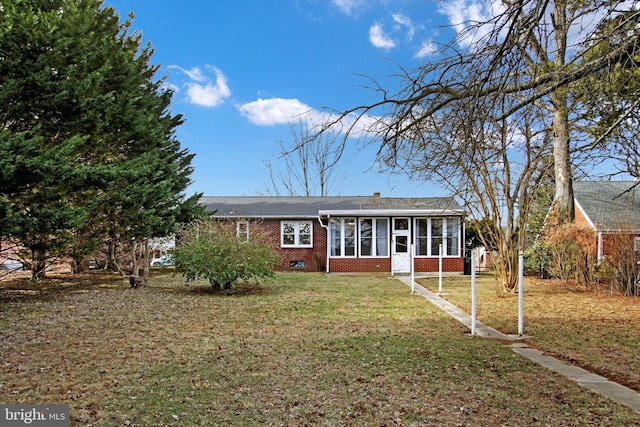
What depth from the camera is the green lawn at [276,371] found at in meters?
3.83

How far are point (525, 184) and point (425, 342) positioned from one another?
7279 millimetres

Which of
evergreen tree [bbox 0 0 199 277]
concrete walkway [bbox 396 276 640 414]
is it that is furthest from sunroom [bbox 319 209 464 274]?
concrete walkway [bbox 396 276 640 414]

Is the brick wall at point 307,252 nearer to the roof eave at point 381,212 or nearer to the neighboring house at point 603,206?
the roof eave at point 381,212

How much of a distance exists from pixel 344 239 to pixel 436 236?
13.7 feet

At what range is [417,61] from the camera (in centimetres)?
531

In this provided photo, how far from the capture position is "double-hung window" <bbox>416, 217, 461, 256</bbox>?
67.9 feet

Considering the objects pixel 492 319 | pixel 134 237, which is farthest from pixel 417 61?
pixel 134 237

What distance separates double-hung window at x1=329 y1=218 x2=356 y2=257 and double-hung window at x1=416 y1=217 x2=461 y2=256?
2951mm

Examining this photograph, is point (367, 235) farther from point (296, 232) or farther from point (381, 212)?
point (296, 232)

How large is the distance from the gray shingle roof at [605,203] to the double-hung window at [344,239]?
10074 millimetres

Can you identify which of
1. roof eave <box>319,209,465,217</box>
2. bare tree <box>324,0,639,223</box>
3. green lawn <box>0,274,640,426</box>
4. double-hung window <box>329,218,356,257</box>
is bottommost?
green lawn <box>0,274,640,426</box>

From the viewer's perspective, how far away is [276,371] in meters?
5.10

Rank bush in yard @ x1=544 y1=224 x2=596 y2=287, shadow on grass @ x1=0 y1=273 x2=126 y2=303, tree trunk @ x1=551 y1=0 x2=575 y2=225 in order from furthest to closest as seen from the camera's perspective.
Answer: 1. bush in yard @ x1=544 y1=224 x2=596 y2=287
2. shadow on grass @ x1=0 y1=273 x2=126 y2=303
3. tree trunk @ x1=551 y1=0 x2=575 y2=225

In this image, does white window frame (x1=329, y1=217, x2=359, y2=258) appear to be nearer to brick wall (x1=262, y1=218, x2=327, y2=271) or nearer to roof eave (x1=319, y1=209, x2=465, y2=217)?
roof eave (x1=319, y1=209, x2=465, y2=217)
